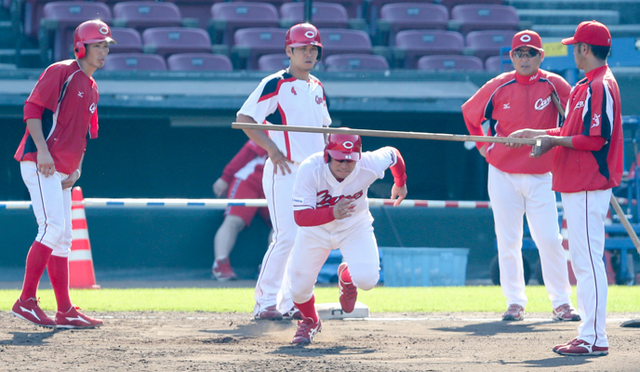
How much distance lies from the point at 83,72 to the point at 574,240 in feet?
10.4

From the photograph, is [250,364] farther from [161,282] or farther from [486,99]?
[161,282]

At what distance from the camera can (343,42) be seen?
1211cm

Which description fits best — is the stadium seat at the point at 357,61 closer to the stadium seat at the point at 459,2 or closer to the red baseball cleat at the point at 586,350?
the stadium seat at the point at 459,2

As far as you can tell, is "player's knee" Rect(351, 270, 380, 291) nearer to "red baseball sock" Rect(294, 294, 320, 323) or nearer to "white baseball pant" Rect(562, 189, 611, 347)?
"red baseball sock" Rect(294, 294, 320, 323)

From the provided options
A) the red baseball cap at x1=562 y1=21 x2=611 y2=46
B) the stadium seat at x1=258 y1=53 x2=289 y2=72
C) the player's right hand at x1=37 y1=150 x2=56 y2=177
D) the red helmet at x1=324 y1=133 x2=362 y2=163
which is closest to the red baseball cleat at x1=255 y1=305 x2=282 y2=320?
the red helmet at x1=324 y1=133 x2=362 y2=163

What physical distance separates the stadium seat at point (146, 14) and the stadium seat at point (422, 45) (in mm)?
3600

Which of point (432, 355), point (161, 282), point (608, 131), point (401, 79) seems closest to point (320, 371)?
point (432, 355)

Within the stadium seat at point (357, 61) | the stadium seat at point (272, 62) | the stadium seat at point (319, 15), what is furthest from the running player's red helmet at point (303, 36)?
the stadium seat at point (319, 15)

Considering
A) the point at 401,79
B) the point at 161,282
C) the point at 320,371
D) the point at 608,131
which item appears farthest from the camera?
the point at 401,79

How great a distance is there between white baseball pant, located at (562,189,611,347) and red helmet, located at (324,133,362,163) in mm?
1191

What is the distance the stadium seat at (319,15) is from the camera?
1252cm

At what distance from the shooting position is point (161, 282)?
862cm

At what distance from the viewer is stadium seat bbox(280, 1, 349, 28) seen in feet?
41.1

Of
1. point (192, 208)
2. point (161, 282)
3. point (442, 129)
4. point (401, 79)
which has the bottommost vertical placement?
point (161, 282)
